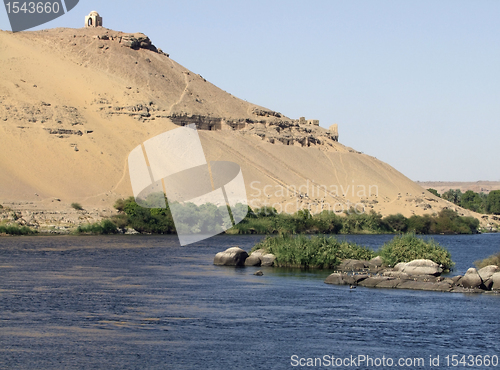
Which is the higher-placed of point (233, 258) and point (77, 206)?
point (77, 206)

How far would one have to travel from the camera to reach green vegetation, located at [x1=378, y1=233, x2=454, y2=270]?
3039 centimetres

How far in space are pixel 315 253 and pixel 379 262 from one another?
317 centimetres

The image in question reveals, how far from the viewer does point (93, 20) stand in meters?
107

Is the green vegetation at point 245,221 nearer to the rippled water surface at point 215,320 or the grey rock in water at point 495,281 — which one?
the rippled water surface at point 215,320

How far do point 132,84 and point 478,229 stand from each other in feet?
162

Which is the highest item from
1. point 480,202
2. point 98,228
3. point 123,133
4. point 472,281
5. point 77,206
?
point 123,133

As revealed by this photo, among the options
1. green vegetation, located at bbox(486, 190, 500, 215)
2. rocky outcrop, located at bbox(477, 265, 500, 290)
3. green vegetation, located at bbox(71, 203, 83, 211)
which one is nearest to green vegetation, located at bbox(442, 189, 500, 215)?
green vegetation, located at bbox(486, 190, 500, 215)

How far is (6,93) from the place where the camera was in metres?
79.0

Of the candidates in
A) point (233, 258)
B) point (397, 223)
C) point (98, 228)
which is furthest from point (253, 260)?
point (397, 223)

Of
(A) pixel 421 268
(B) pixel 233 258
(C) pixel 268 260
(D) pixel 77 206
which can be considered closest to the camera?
(A) pixel 421 268

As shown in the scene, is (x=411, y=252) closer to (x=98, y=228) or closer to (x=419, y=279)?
(x=419, y=279)

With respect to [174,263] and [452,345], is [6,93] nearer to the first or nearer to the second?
[174,263]

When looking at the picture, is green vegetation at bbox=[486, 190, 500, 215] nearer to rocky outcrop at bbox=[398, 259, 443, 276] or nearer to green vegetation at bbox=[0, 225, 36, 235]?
green vegetation at bbox=[0, 225, 36, 235]

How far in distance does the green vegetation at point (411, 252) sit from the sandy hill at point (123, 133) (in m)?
36.0
